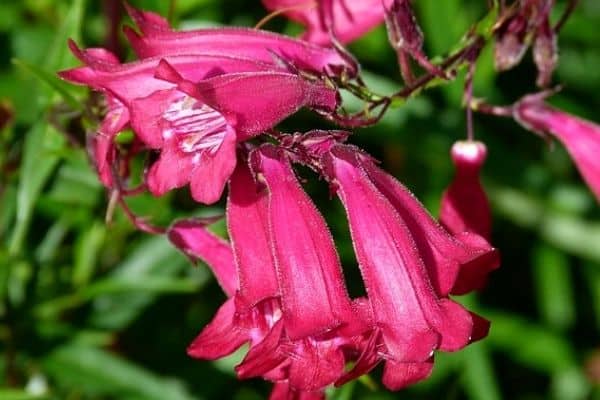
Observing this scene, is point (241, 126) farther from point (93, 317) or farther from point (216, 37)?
point (93, 317)

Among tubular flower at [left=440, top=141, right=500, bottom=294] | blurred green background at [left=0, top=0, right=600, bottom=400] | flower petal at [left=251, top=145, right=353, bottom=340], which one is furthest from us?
blurred green background at [left=0, top=0, right=600, bottom=400]

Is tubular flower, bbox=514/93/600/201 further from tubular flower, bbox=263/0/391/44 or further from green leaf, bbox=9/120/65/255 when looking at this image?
green leaf, bbox=9/120/65/255

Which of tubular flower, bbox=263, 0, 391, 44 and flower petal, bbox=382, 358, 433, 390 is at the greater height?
tubular flower, bbox=263, 0, 391, 44

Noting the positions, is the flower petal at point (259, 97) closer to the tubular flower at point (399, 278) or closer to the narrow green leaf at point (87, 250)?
the tubular flower at point (399, 278)

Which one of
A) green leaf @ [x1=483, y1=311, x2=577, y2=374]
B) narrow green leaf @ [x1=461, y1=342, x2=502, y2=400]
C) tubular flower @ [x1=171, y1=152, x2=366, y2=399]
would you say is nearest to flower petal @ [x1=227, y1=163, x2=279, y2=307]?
tubular flower @ [x1=171, y1=152, x2=366, y2=399]

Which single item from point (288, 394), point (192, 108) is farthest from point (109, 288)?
point (192, 108)

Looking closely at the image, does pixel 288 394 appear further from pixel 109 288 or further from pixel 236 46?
pixel 109 288

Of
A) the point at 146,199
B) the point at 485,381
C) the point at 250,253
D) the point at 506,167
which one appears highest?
the point at 250,253

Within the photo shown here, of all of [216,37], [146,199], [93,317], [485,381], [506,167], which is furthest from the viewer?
[506,167]

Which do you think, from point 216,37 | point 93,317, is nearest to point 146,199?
point 93,317
